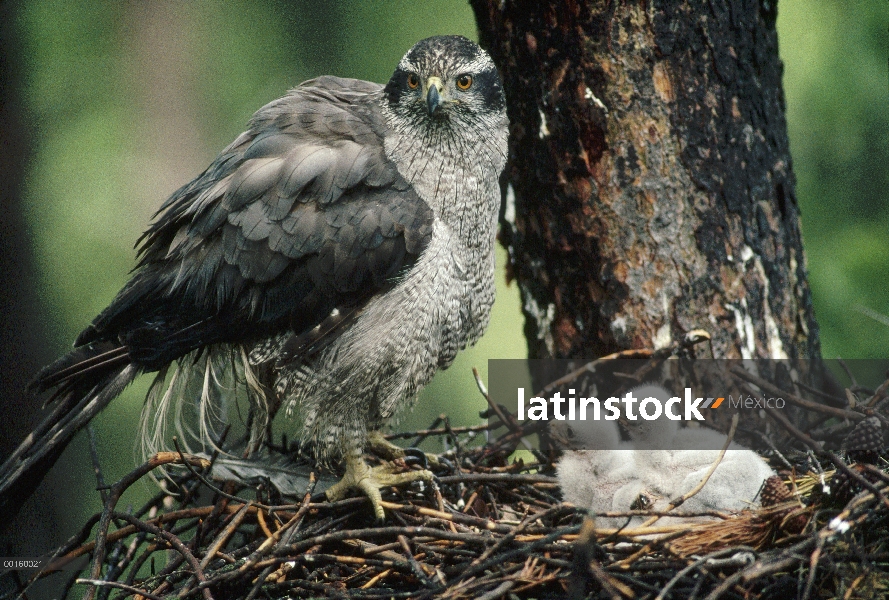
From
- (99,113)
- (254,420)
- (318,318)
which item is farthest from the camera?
(99,113)

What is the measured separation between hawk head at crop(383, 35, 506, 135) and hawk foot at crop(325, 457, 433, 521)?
44.4 inches

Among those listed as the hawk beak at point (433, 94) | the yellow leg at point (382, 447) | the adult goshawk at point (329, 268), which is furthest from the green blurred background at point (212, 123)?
the hawk beak at point (433, 94)

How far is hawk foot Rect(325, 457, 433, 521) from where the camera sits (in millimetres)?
2457

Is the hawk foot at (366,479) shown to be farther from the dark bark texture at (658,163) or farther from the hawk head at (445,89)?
the hawk head at (445,89)

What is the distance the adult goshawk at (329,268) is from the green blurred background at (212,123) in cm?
131

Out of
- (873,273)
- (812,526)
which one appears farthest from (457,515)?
(873,273)

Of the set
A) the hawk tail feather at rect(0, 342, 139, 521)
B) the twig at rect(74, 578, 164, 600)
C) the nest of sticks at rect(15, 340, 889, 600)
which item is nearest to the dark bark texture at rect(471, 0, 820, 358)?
the nest of sticks at rect(15, 340, 889, 600)

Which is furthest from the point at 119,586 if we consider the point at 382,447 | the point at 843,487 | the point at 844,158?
the point at 844,158

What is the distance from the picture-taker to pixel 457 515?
2141 mm

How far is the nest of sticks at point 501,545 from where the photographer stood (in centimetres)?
170

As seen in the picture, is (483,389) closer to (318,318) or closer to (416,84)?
(318,318)

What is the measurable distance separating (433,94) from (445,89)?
0.08m

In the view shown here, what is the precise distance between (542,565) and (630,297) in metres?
1.15

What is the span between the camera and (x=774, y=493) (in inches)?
79.0
